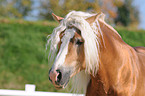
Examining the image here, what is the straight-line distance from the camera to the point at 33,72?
9.46 meters

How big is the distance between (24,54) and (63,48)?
8381 mm

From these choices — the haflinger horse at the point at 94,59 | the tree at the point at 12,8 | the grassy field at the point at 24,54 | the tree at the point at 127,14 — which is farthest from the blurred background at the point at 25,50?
the tree at the point at 127,14

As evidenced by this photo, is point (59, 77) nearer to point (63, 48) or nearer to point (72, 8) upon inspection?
point (63, 48)

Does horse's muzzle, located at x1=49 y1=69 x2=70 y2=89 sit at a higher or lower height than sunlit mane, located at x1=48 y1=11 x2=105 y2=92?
lower

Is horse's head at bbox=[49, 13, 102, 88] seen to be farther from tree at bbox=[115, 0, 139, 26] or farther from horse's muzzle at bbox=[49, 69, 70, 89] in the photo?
tree at bbox=[115, 0, 139, 26]

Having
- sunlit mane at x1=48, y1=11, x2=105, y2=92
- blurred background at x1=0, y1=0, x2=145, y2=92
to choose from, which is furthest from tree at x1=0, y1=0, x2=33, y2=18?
sunlit mane at x1=48, y1=11, x2=105, y2=92

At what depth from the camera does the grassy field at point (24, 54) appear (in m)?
9.17

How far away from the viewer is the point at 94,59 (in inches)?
91.9

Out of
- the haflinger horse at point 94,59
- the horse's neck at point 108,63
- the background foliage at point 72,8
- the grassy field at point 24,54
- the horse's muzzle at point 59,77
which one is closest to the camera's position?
the horse's muzzle at point 59,77

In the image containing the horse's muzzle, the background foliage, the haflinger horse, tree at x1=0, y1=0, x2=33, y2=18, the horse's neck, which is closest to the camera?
the horse's muzzle

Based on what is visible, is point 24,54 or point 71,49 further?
point 24,54

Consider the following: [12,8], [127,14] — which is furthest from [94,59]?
[127,14]

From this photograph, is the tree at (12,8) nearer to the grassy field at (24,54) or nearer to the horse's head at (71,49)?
the grassy field at (24,54)

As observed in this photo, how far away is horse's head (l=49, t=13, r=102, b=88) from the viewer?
2148mm
